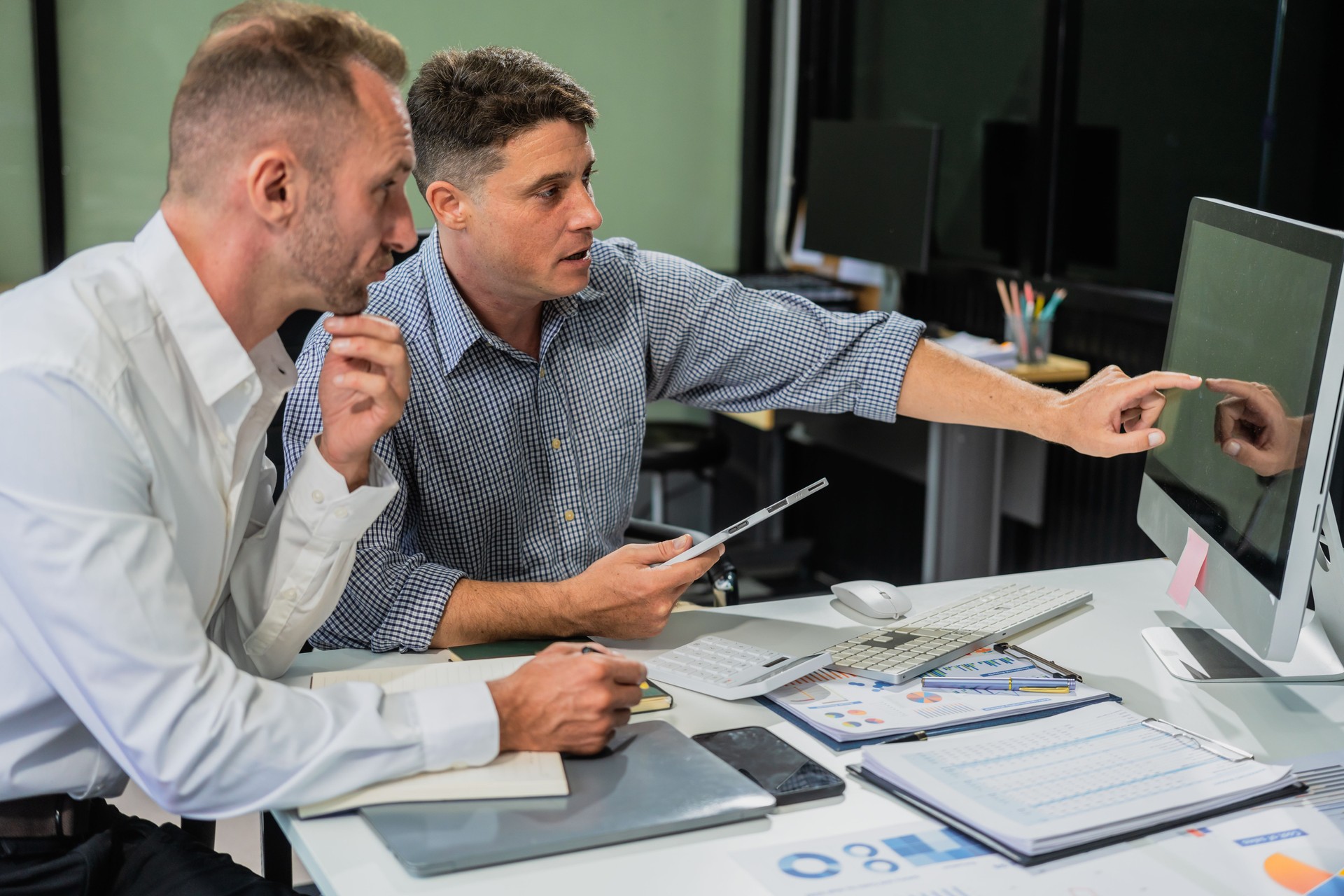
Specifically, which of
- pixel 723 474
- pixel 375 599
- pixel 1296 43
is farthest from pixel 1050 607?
pixel 723 474

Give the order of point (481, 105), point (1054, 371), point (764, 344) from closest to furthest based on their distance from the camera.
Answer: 1. point (481, 105)
2. point (764, 344)
3. point (1054, 371)

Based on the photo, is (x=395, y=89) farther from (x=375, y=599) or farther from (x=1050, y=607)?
(x=1050, y=607)

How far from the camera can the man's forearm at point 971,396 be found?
5.00 feet

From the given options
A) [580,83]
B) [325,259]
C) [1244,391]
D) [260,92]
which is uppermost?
[580,83]

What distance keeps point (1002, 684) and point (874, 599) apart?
0.28 m

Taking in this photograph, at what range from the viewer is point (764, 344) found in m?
1.75

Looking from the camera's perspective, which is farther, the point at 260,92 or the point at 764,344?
the point at 764,344

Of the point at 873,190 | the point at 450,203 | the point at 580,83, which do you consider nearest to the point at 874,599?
the point at 450,203

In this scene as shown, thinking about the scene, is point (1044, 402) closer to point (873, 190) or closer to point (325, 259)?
point (325, 259)

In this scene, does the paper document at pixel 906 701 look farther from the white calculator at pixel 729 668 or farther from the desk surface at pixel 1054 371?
the desk surface at pixel 1054 371

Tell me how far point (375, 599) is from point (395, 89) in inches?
21.6

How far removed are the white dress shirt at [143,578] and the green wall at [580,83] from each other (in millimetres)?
2587

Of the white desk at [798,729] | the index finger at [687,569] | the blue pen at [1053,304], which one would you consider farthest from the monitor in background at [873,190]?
the index finger at [687,569]

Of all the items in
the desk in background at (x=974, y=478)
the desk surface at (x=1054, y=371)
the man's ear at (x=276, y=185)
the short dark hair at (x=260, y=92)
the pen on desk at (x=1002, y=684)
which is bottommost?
the desk in background at (x=974, y=478)
